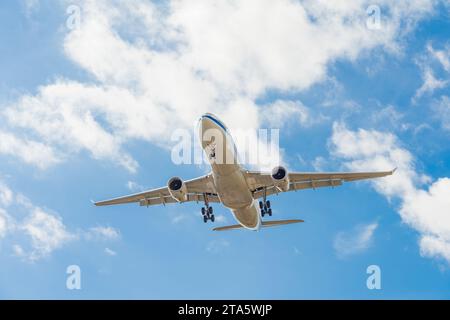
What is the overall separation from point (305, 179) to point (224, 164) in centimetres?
869

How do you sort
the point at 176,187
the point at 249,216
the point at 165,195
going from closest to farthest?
the point at 176,187, the point at 249,216, the point at 165,195

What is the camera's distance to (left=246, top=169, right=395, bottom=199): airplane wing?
41125 mm

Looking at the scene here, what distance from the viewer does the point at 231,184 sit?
127 ft

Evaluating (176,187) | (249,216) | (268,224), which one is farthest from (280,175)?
(268,224)

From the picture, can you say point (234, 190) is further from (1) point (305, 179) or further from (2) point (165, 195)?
(2) point (165, 195)

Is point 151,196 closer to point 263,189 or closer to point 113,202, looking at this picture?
point 113,202

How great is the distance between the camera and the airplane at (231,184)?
37188mm

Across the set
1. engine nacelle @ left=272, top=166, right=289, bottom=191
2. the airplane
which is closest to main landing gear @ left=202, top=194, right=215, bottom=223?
the airplane

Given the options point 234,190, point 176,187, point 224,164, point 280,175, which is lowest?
point 234,190

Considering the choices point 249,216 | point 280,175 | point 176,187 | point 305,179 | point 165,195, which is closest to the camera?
point 280,175

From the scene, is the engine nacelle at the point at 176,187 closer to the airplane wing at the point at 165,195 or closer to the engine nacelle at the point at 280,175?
the airplane wing at the point at 165,195

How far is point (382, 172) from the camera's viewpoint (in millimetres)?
40781

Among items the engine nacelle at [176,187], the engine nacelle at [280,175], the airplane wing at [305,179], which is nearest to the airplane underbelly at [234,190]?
the airplane wing at [305,179]

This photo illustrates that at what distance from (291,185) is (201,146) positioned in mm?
10834
